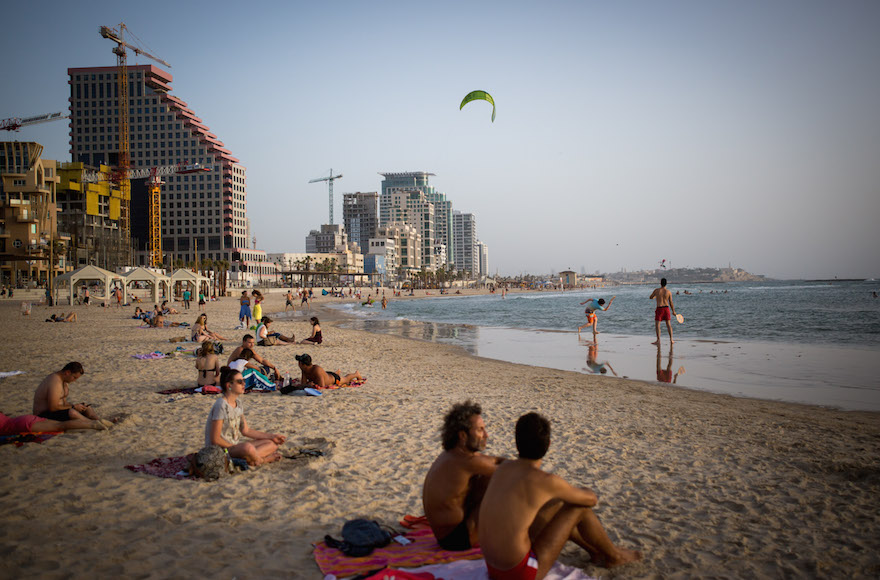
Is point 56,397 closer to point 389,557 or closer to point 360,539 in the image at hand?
point 360,539

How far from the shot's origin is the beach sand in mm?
3584

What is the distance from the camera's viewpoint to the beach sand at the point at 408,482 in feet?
11.8

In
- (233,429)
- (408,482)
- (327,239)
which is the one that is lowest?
(408,482)

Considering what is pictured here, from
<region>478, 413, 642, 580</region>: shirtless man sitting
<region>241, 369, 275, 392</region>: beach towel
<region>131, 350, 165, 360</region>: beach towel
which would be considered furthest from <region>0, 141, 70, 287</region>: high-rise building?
<region>478, 413, 642, 580</region>: shirtless man sitting

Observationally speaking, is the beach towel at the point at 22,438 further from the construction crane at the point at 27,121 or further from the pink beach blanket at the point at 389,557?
the construction crane at the point at 27,121

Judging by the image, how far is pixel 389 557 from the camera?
3.43 meters

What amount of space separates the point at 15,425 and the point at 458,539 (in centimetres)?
567

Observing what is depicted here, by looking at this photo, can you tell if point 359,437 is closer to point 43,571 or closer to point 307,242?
point 43,571

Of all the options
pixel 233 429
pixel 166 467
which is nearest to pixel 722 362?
pixel 233 429

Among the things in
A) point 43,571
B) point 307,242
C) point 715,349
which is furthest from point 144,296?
point 307,242

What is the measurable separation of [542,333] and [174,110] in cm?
13225

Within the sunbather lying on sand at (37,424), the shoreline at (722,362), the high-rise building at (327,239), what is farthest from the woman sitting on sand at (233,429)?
the high-rise building at (327,239)

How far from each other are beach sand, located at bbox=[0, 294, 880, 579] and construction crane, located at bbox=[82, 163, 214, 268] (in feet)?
365

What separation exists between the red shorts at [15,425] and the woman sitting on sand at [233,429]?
2566mm
